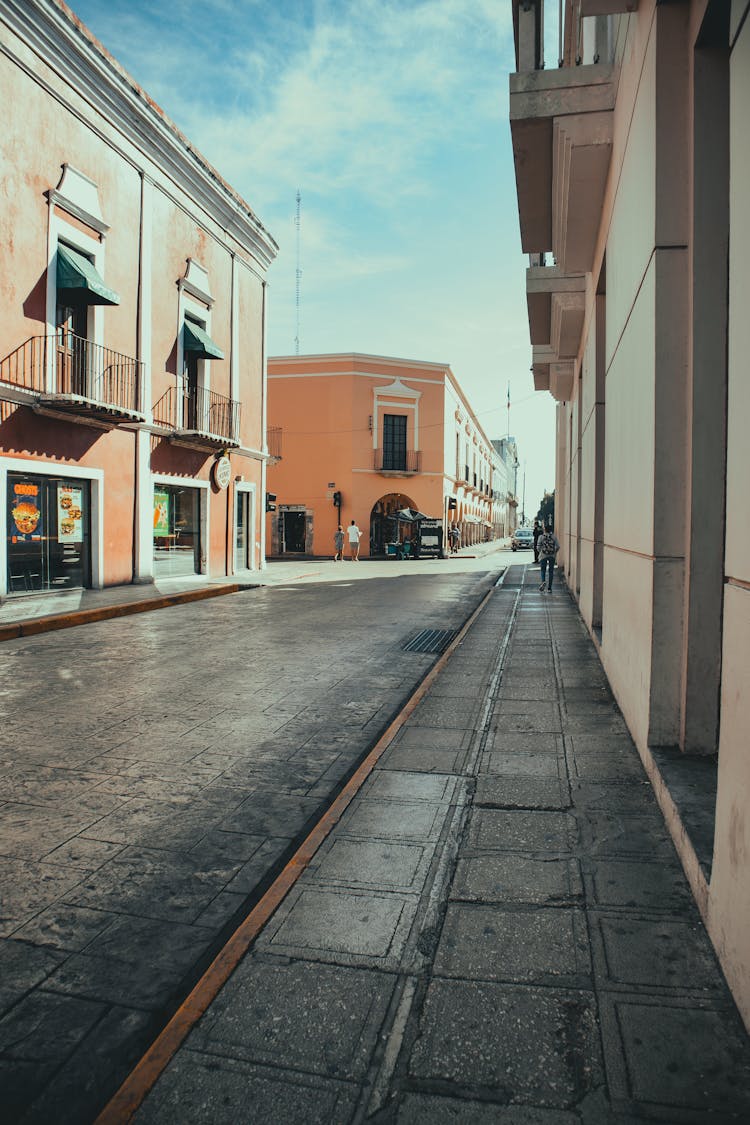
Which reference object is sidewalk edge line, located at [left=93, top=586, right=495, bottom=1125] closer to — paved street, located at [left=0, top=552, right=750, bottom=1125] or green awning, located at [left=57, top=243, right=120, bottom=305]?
paved street, located at [left=0, top=552, right=750, bottom=1125]

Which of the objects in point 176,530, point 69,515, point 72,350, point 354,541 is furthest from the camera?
point 354,541

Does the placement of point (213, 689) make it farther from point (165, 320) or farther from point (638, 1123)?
point (165, 320)

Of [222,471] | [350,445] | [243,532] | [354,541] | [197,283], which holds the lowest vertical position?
[354,541]

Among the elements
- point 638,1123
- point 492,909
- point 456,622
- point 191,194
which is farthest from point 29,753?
point 191,194

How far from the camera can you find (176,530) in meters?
18.1

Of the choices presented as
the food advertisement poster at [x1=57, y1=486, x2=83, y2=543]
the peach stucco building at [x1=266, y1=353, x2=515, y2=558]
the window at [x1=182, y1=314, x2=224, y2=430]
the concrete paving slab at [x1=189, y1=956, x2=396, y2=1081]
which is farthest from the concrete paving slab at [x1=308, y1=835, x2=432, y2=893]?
the peach stucco building at [x1=266, y1=353, x2=515, y2=558]

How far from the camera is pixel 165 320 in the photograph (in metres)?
17.0

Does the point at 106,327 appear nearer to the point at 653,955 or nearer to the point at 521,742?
the point at 521,742

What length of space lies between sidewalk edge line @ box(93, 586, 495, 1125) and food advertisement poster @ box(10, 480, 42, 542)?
10.5 meters

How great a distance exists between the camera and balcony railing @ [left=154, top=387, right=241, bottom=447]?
17.2 meters

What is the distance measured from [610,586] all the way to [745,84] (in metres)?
4.25

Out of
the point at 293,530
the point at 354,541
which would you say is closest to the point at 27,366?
the point at 354,541

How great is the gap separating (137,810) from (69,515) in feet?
37.8

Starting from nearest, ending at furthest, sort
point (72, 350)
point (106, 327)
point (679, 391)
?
point (679, 391) → point (72, 350) → point (106, 327)
